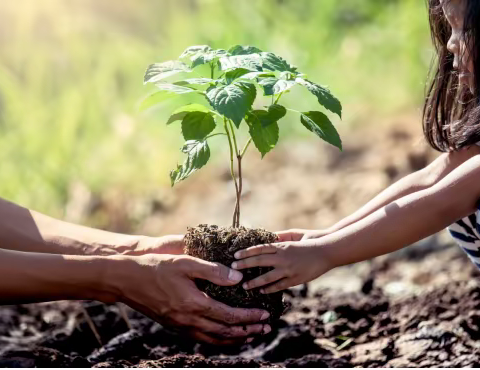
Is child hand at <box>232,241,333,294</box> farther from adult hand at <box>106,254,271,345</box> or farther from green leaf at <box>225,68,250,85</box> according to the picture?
green leaf at <box>225,68,250,85</box>

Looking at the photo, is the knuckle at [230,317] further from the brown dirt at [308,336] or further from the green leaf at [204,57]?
the green leaf at [204,57]

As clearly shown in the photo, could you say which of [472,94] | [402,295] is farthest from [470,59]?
[402,295]

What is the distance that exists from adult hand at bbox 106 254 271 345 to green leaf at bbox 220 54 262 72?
47 cm

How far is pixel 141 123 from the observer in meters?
4.38

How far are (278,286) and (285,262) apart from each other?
0.07 m

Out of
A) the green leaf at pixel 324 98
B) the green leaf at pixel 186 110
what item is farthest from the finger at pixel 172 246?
the green leaf at pixel 324 98

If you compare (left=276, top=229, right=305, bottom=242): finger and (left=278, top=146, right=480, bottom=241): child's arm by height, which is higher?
(left=278, top=146, right=480, bottom=241): child's arm

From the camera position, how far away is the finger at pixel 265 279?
1.84m

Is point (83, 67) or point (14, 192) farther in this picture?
point (83, 67)

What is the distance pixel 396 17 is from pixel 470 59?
9.98 feet

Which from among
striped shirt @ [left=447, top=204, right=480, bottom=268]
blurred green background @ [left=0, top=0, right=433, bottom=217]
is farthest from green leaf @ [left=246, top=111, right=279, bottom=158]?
blurred green background @ [left=0, top=0, right=433, bottom=217]

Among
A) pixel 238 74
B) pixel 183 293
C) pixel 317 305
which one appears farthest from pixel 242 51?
pixel 317 305

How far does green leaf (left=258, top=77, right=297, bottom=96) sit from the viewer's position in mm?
1747

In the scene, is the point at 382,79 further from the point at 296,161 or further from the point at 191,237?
the point at 191,237
